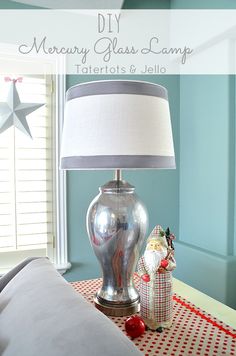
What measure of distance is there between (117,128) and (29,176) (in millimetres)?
1113

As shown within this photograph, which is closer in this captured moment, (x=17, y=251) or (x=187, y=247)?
(x=17, y=251)

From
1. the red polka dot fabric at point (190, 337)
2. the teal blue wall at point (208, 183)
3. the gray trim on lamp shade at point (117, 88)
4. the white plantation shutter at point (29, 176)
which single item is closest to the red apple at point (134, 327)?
the red polka dot fabric at point (190, 337)

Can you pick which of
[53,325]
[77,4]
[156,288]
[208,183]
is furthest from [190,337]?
[77,4]

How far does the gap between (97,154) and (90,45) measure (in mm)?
1311

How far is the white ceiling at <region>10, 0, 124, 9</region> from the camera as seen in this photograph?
68.5 inches

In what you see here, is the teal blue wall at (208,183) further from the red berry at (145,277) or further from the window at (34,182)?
the red berry at (145,277)

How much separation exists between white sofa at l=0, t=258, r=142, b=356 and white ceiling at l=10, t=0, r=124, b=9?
156 cm

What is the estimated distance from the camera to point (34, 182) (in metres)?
1.81

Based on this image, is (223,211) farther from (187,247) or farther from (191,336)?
(191,336)

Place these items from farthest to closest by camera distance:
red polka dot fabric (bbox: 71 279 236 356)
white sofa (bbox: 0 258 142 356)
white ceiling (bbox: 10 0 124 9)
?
white ceiling (bbox: 10 0 124 9), red polka dot fabric (bbox: 71 279 236 356), white sofa (bbox: 0 258 142 356)

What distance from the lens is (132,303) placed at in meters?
0.96

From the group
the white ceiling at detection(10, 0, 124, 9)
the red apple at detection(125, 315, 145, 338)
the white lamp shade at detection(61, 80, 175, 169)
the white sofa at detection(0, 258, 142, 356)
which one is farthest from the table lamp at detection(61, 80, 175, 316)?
the white ceiling at detection(10, 0, 124, 9)

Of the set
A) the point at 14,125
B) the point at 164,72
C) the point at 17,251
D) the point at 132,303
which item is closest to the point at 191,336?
the point at 132,303

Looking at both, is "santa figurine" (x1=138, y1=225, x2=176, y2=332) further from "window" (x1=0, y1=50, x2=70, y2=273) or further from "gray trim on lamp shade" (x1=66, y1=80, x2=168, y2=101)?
"window" (x1=0, y1=50, x2=70, y2=273)
